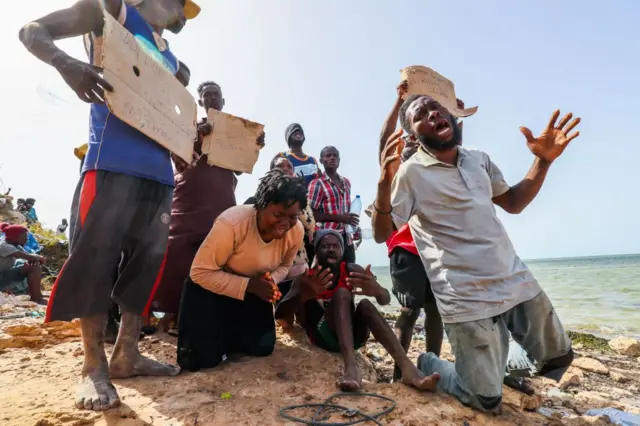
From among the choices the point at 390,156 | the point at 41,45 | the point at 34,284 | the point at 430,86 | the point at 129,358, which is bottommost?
the point at 34,284

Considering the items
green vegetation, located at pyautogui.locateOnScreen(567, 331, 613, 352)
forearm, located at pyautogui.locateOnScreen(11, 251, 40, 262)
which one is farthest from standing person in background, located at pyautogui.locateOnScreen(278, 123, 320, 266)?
forearm, located at pyautogui.locateOnScreen(11, 251, 40, 262)

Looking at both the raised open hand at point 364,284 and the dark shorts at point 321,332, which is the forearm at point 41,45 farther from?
the dark shorts at point 321,332

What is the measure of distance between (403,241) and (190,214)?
1771mm

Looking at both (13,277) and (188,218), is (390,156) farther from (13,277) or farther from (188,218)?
(13,277)

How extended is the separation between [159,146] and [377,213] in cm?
135

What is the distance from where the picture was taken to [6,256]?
19.9 ft

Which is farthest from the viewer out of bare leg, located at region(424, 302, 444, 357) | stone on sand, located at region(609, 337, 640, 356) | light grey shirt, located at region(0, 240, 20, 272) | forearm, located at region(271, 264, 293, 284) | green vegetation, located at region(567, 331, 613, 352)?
light grey shirt, located at region(0, 240, 20, 272)

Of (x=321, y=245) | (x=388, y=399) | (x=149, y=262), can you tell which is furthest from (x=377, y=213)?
(x=149, y=262)

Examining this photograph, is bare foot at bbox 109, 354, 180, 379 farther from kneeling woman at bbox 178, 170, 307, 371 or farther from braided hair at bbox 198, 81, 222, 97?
braided hair at bbox 198, 81, 222, 97

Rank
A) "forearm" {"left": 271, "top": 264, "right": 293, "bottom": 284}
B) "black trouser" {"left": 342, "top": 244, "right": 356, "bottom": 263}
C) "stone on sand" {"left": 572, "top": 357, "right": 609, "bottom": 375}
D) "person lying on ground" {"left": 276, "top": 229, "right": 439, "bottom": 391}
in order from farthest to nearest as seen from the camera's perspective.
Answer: "black trouser" {"left": 342, "top": 244, "right": 356, "bottom": 263}
"stone on sand" {"left": 572, "top": 357, "right": 609, "bottom": 375}
"forearm" {"left": 271, "top": 264, "right": 293, "bottom": 284}
"person lying on ground" {"left": 276, "top": 229, "right": 439, "bottom": 391}

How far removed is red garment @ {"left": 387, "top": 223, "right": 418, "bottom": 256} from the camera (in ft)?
8.65

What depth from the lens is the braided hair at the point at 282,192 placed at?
7.70 ft

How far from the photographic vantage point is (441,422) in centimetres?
184

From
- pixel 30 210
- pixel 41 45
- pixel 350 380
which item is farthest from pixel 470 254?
pixel 30 210
